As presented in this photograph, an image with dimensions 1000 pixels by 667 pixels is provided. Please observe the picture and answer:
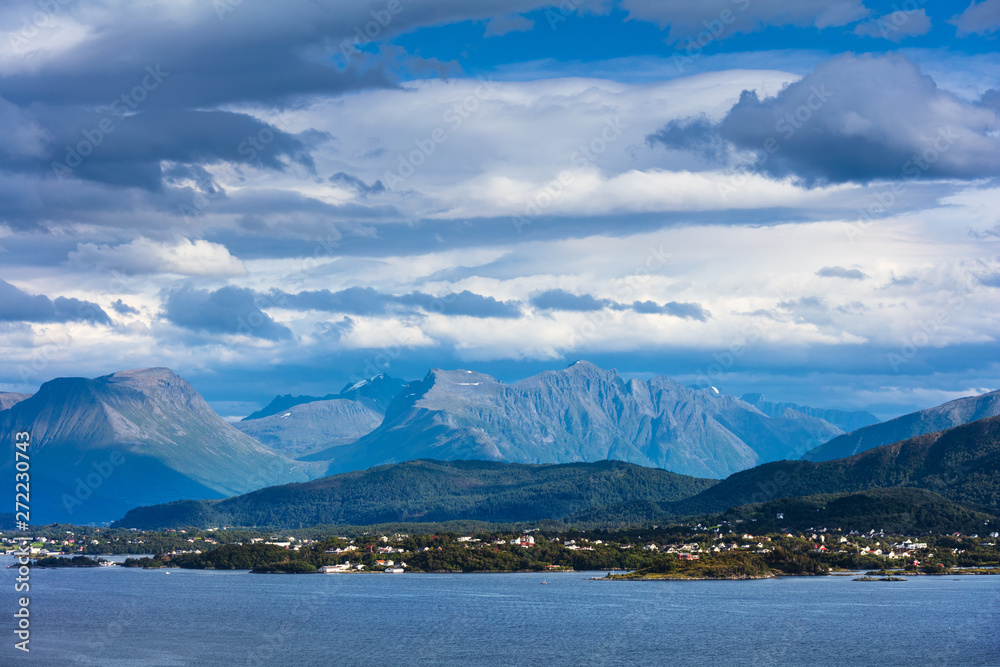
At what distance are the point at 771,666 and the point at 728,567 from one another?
3959 inches

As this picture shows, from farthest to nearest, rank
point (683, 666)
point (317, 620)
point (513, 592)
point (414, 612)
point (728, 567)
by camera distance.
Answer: point (728, 567), point (513, 592), point (414, 612), point (317, 620), point (683, 666)

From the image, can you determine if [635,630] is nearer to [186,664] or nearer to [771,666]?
[771,666]

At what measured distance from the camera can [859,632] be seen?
11512 centimetres

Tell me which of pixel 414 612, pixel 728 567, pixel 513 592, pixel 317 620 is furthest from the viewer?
pixel 728 567

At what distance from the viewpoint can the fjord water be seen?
331 feet

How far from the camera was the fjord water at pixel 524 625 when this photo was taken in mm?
100750

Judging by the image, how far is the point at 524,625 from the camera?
404 ft

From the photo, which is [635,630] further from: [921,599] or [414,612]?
[921,599]

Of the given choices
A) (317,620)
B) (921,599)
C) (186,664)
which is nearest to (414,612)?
(317,620)

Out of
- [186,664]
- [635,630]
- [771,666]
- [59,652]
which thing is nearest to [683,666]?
[771,666]

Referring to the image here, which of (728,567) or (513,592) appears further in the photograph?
(728,567)

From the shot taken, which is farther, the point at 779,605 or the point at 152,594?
the point at 152,594

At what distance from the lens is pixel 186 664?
96.4m

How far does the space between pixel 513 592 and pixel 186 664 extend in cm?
8089
